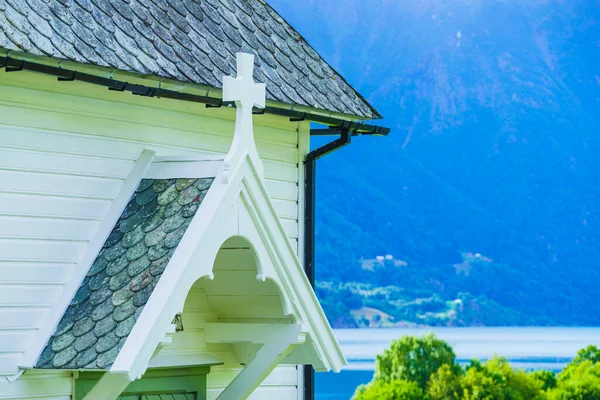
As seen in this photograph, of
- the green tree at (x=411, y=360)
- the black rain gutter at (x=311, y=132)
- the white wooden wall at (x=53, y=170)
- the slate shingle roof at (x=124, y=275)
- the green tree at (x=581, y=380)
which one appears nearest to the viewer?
the slate shingle roof at (x=124, y=275)

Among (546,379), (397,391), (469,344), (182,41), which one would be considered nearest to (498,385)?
(546,379)

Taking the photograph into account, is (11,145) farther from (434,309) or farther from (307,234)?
(434,309)

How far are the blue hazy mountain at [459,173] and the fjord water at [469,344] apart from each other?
12.2 ft

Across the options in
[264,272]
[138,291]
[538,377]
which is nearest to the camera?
[138,291]

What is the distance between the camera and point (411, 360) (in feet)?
214

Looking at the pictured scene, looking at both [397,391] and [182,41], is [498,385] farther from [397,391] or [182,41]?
[182,41]

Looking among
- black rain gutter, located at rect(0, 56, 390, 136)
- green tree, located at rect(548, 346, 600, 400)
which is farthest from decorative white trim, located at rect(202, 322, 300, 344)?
green tree, located at rect(548, 346, 600, 400)

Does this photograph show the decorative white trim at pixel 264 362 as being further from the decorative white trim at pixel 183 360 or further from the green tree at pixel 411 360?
the green tree at pixel 411 360

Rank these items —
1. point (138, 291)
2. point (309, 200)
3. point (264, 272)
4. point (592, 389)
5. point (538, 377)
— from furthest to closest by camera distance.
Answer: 1. point (538, 377)
2. point (592, 389)
3. point (309, 200)
4. point (264, 272)
5. point (138, 291)

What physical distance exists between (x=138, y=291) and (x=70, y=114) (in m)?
1.31

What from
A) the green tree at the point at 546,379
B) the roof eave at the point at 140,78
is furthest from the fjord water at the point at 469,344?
the roof eave at the point at 140,78

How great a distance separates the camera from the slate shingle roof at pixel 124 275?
6.24m

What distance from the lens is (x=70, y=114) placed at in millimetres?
6957

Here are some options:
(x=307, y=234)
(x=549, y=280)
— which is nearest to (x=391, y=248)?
(x=549, y=280)
